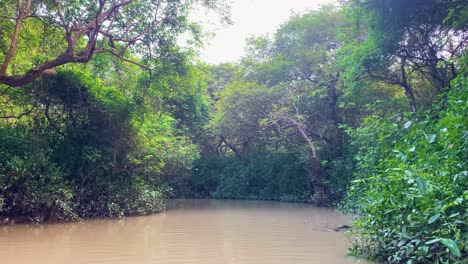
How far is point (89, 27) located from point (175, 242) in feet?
14.9

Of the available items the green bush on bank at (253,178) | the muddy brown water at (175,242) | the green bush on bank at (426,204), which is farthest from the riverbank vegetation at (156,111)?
the green bush on bank at (253,178)

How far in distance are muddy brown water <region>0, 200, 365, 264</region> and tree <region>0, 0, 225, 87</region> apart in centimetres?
312

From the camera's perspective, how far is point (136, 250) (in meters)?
5.78

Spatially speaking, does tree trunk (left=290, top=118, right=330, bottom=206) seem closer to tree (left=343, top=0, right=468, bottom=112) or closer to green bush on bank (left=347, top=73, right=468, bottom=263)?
tree (left=343, top=0, right=468, bottom=112)

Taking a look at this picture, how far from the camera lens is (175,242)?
21.5 feet

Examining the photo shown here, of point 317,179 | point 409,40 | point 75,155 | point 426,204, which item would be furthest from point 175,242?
point 317,179

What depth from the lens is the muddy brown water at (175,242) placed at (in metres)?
5.23

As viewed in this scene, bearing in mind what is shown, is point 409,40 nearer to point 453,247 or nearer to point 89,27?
point 89,27

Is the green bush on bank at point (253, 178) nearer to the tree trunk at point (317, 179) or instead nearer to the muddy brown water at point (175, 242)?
the tree trunk at point (317, 179)

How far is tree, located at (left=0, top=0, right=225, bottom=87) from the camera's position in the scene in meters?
8.15

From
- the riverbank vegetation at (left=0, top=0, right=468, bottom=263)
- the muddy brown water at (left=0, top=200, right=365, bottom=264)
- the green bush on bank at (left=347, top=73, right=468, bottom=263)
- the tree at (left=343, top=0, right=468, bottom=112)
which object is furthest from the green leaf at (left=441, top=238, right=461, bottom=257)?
the tree at (left=343, top=0, right=468, bottom=112)

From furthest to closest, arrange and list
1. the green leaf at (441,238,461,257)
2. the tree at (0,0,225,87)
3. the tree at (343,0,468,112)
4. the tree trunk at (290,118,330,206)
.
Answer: the tree trunk at (290,118,330,206) → the tree at (343,0,468,112) → the tree at (0,0,225,87) → the green leaf at (441,238,461,257)

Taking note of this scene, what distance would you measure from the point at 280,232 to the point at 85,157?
5.05 metres

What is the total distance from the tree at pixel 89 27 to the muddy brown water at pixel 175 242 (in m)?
3.12
